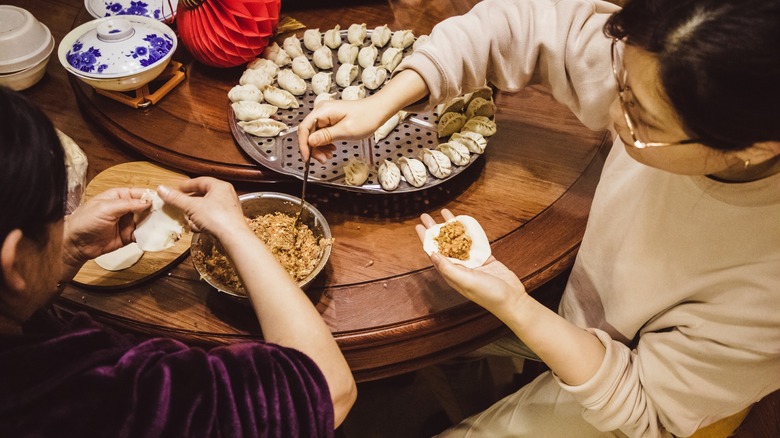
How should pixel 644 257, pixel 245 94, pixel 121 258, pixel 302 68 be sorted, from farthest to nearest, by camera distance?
pixel 302 68 → pixel 245 94 → pixel 121 258 → pixel 644 257

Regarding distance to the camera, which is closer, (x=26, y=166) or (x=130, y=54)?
(x=26, y=166)

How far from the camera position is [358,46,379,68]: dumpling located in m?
2.05

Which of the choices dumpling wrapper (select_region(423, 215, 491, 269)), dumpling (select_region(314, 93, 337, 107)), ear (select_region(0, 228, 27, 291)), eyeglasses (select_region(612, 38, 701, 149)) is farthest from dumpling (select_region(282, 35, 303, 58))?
ear (select_region(0, 228, 27, 291))

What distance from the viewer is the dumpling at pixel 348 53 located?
2072 mm

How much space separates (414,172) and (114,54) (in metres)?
1.03

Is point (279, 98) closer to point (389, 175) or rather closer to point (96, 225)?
point (389, 175)

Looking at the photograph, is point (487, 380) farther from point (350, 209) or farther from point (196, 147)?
point (196, 147)

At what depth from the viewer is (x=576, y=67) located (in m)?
1.66

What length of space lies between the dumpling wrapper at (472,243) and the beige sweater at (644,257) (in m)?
0.32

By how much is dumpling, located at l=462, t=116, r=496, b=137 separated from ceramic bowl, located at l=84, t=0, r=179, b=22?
4.08 ft

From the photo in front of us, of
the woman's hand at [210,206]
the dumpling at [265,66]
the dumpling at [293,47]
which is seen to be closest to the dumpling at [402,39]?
the dumpling at [293,47]

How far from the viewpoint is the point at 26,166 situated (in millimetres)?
889

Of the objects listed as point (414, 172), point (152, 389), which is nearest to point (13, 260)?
point (152, 389)

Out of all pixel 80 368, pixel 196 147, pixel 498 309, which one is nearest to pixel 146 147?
pixel 196 147
